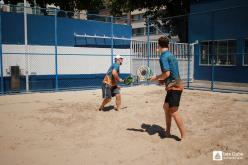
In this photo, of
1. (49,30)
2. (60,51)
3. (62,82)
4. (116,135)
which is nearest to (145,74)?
(116,135)

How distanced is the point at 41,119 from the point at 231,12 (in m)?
14.0

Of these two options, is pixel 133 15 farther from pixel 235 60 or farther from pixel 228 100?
Result: pixel 228 100

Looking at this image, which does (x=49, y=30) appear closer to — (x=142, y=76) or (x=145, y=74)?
(x=142, y=76)

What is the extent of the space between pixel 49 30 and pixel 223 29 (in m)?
10.2

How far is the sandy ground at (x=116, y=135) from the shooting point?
5.17m

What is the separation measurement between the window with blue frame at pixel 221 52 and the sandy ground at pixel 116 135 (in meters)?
8.69

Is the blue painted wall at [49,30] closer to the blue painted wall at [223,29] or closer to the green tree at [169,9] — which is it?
the blue painted wall at [223,29]

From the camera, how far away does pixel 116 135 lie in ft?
21.6

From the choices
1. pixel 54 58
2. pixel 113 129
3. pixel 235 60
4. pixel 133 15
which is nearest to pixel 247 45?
pixel 235 60

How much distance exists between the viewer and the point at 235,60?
17.9m

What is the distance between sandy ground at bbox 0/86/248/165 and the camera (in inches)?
203

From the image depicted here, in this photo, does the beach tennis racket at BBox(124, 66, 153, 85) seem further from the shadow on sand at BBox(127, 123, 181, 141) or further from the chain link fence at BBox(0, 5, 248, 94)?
A: the chain link fence at BBox(0, 5, 248, 94)

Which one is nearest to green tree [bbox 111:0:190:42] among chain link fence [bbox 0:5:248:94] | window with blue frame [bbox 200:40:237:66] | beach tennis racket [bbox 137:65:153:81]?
chain link fence [bbox 0:5:248:94]

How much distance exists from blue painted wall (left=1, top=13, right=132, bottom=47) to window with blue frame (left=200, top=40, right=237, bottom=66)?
5.29 m
